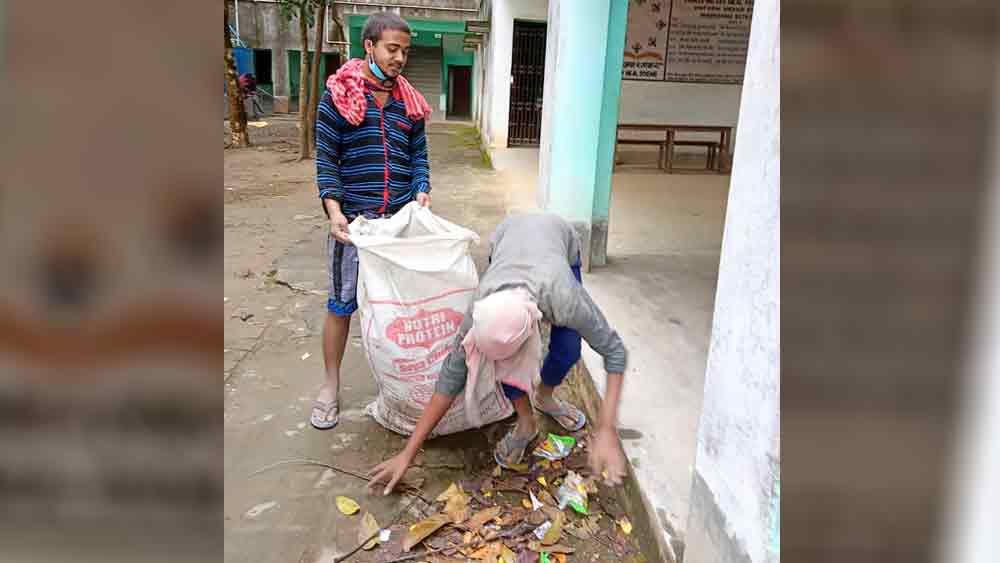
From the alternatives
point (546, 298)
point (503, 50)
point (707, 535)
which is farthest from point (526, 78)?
point (707, 535)

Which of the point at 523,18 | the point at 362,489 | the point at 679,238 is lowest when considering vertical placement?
the point at 362,489

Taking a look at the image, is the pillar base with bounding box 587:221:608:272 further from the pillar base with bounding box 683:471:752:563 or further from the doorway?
→ the doorway

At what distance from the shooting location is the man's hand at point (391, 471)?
7.04 feet

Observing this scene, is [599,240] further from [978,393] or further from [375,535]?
[978,393]

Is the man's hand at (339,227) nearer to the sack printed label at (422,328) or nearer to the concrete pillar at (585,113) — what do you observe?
the sack printed label at (422,328)

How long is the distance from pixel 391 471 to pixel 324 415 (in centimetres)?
61

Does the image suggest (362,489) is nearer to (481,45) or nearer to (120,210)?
(120,210)

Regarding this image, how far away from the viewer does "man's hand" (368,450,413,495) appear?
2.14 m

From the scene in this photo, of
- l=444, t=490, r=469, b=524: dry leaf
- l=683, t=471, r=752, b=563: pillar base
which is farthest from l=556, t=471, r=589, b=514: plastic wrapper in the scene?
l=683, t=471, r=752, b=563: pillar base

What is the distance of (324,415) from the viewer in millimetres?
2717

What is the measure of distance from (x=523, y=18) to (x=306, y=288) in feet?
25.8

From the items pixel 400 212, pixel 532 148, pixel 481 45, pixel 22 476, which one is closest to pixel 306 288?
pixel 400 212

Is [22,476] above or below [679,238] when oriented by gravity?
above

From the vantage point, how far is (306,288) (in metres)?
4.41
